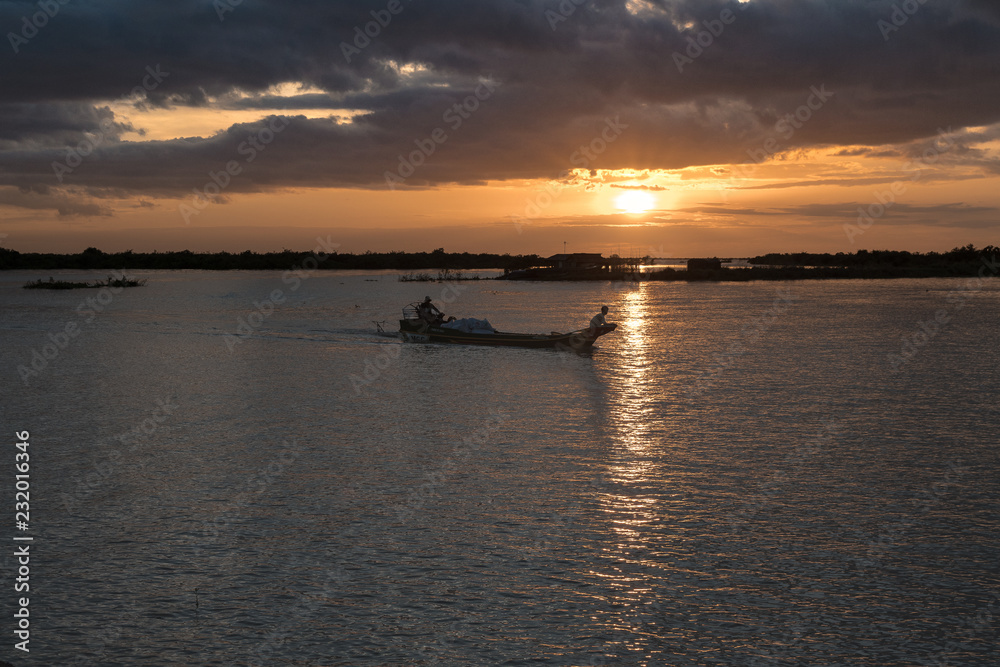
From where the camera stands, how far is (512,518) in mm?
13852

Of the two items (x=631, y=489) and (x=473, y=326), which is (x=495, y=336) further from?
(x=631, y=489)

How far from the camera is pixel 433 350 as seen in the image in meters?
43.2

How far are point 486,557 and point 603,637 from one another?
9.63 ft

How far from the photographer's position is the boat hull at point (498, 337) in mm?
39562

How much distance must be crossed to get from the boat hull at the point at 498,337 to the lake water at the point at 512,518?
7102 mm

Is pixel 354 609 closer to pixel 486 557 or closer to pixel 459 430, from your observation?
pixel 486 557

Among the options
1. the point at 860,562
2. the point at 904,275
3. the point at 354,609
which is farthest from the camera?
the point at 904,275

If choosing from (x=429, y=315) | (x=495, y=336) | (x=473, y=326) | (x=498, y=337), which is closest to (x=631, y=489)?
(x=498, y=337)

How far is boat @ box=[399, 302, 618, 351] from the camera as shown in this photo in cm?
3953

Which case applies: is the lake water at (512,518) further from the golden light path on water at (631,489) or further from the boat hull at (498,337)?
the boat hull at (498,337)

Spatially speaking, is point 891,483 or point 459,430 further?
point 459,430

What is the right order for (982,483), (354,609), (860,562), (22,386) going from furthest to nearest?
(22,386)
(982,483)
(860,562)
(354,609)

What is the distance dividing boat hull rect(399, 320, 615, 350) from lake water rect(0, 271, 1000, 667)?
7102 millimetres

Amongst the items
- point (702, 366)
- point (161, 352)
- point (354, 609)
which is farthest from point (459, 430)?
point (161, 352)
